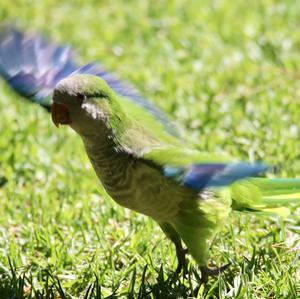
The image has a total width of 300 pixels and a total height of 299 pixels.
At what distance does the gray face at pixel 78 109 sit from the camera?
9.75 ft

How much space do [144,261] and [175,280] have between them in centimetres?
25

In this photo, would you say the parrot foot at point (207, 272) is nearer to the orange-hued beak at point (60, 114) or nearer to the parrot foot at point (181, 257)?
the parrot foot at point (181, 257)

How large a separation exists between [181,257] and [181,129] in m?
1.60

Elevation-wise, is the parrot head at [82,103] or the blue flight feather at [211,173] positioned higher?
the parrot head at [82,103]

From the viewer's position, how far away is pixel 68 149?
484 centimetres

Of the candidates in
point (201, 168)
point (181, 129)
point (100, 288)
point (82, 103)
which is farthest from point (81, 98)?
point (181, 129)

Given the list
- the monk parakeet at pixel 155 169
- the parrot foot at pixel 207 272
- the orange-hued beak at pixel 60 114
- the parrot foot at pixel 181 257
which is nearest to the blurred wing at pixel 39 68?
the monk parakeet at pixel 155 169

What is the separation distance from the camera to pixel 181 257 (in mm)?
3492

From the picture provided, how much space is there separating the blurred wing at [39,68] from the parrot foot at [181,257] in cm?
50

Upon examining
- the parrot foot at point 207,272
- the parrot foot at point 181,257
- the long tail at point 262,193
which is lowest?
the parrot foot at point 207,272

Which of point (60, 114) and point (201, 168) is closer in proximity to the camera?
point (201, 168)

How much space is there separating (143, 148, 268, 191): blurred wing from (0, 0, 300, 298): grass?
61 centimetres

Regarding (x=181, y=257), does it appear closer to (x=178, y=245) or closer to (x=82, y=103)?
(x=178, y=245)

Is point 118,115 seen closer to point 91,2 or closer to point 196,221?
point 196,221
